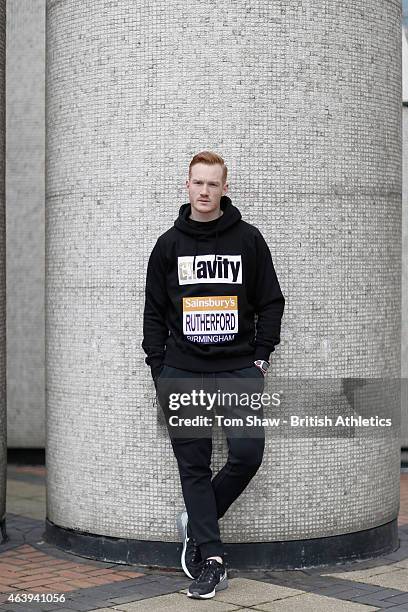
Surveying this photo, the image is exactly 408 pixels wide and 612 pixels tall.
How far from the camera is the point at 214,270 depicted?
5.51 m

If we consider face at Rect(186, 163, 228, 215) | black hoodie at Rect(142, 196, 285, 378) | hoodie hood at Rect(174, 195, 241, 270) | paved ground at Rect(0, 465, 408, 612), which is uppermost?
face at Rect(186, 163, 228, 215)

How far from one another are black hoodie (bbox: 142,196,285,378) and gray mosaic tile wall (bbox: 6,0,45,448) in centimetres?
377

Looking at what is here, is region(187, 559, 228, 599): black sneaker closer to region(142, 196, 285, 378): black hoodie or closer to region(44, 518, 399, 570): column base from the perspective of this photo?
region(44, 518, 399, 570): column base

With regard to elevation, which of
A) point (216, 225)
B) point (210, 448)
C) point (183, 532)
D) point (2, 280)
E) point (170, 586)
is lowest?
point (170, 586)

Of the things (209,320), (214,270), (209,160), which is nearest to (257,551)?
(209,320)

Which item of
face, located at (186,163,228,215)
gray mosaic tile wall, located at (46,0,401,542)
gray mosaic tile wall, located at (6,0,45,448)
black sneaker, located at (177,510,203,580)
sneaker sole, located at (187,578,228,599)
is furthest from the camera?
gray mosaic tile wall, located at (6,0,45,448)

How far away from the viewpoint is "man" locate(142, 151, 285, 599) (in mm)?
5484

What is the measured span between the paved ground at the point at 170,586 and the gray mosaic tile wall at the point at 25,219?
9.69ft

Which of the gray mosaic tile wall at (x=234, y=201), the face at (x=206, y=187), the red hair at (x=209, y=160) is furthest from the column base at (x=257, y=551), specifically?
the red hair at (x=209, y=160)

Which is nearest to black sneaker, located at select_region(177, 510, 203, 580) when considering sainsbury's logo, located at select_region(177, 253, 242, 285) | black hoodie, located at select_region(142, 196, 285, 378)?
black hoodie, located at select_region(142, 196, 285, 378)

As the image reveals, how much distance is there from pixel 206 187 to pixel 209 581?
1820 mm

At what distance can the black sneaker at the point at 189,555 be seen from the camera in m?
5.57

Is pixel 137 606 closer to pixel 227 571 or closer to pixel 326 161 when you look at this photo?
pixel 227 571

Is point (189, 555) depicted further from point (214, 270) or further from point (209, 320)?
point (214, 270)
